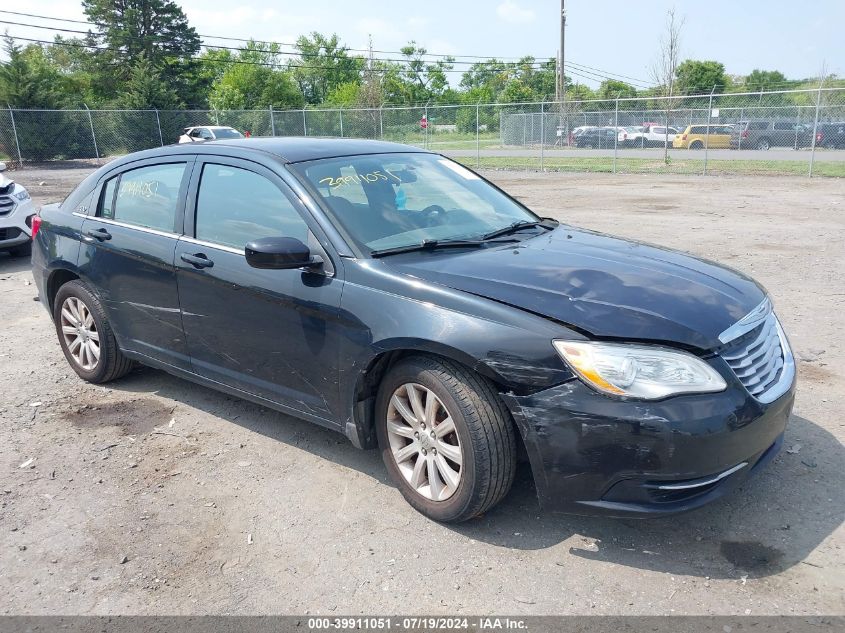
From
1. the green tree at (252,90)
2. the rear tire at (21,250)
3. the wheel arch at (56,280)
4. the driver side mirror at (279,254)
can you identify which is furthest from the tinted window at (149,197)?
the green tree at (252,90)

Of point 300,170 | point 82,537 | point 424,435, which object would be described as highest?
point 300,170

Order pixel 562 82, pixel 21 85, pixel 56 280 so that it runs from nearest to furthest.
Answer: pixel 56 280 < pixel 21 85 < pixel 562 82

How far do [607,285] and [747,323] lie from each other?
63cm

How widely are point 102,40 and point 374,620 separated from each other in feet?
198

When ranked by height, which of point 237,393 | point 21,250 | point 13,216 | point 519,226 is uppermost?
point 519,226

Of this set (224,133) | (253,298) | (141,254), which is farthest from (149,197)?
(224,133)

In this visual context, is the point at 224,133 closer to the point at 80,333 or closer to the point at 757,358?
the point at 80,333

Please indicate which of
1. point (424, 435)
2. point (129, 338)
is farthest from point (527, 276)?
point (129, 338)

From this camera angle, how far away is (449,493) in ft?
10.5

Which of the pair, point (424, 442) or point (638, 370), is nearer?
point (638, 370)

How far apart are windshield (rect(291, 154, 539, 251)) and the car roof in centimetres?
8

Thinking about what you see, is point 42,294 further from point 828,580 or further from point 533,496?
point 828,580

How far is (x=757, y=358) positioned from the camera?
3.11 metres

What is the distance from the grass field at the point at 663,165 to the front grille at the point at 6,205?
19306 mm
